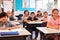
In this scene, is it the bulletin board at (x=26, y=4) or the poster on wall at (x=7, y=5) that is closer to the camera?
the poster on wall at (x=7, y=5)

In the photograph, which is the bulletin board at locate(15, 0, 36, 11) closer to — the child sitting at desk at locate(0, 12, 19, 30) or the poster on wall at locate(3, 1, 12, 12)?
the poster on wall at locate(3, 1, 12, 12)

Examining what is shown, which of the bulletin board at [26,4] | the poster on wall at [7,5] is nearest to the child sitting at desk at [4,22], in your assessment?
the poster on wall at [7,5]

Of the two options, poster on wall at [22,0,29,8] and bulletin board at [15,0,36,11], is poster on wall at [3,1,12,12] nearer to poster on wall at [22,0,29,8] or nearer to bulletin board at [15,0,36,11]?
bulletin board at [15,0,36,11]

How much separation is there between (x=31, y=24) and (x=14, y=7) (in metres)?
2.86

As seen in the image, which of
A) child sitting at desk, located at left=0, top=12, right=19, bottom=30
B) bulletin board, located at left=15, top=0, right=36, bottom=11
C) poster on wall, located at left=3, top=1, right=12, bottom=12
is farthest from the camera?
bulletin board, located at left=15, top=0, right=36, bottom=11

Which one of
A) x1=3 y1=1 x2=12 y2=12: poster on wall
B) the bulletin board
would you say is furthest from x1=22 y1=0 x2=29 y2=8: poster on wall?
x1=3 y1=1 x2=12 y2=12: poster on wall

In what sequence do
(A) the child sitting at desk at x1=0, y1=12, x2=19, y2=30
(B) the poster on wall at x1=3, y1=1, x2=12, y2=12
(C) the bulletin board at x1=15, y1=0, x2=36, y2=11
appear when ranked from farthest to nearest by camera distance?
(C) the bulletin board at x1=15, y1=0, x2=36, y2=11
(B) the poster on wall at x1=3, y1=1, x2=12, y2=12
(A) the child sitting at desk at x1=0, y1=12, x2=19, y2=30

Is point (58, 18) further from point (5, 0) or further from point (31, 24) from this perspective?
point (5, 0)

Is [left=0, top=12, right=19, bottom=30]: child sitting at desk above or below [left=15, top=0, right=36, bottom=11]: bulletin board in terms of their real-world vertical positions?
below

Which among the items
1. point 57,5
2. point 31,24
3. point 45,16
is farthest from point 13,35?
point 57,5

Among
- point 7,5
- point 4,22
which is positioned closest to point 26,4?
point 7,5

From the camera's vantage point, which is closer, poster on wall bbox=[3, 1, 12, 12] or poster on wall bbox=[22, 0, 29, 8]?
poster on wall bbox=[3, 1, 12, 12]

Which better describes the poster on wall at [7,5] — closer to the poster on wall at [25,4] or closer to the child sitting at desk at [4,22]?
the poster on wall at [25,4]

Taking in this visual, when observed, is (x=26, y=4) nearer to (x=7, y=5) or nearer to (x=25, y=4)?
(x=25, y=4)
